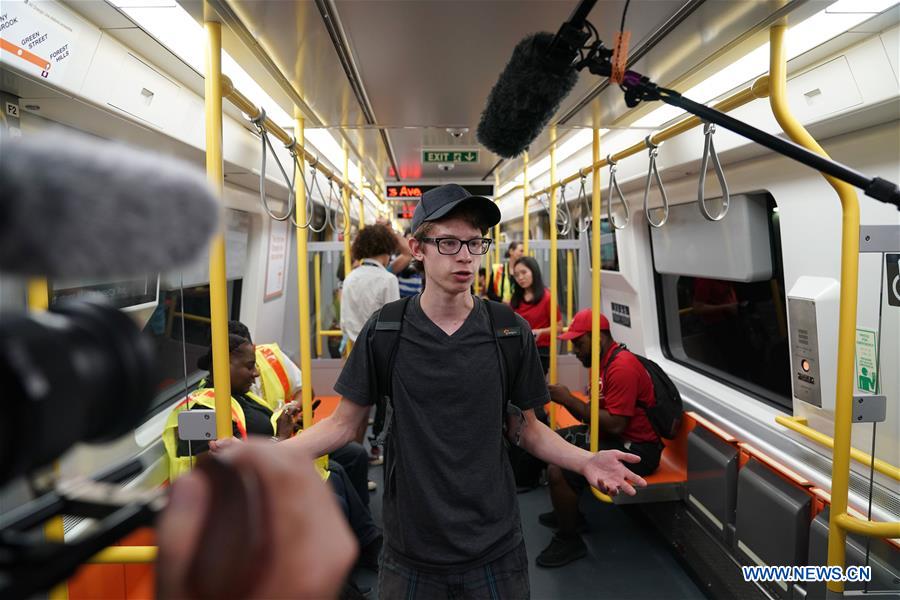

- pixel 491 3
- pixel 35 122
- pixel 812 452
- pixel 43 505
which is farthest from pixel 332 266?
pixel 43 505

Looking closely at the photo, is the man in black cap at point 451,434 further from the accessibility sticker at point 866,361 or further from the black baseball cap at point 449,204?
the accessibility sticker at point 866,361

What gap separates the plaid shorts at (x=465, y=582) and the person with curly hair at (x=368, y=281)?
2475 millimetres

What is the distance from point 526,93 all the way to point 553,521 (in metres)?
3.46

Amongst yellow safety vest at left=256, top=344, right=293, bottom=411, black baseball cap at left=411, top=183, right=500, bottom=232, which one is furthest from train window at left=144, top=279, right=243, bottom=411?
black baseball cap at left=411, top=183, right=500, bottom=232

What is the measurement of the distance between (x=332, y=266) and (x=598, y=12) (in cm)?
448

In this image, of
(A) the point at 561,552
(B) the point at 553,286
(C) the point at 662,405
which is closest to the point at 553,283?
(B) the point at 553,286

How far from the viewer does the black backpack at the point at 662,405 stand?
139 inches

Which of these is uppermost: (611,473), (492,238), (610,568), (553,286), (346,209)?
(346,209)

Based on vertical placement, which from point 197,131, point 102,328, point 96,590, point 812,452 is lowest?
point 96,590

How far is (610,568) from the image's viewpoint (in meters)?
3.46

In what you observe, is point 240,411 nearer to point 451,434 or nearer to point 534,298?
point 451,434

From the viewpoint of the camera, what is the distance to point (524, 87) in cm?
167

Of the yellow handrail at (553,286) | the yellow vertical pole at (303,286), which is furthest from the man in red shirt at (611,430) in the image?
the yellow vertical pole at (303,286)

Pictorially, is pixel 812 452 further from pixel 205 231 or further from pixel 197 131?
pixel 197 131
